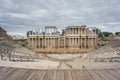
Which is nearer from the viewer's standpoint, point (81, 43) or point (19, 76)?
point (19, 76)

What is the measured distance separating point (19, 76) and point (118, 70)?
6.34m

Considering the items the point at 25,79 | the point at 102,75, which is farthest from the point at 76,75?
the point at 25,79

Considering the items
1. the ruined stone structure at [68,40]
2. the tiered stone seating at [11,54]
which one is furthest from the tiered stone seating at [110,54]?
the ruined stone structure at [68,40]

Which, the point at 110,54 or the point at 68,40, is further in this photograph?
the point at 68,40

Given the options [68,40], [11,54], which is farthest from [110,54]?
[68,40]

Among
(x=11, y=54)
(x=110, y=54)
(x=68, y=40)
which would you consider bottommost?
(x=110, y=54)

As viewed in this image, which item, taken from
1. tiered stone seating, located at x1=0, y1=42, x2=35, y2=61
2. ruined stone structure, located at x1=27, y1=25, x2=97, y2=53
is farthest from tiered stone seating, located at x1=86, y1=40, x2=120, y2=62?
ruined stone structure, located at x1=27, y1=25, x2=97, y2=53

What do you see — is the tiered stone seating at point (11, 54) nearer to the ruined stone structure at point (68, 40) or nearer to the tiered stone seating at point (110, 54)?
the tiered stone seating at point (110, 54)

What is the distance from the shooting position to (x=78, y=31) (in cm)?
4697

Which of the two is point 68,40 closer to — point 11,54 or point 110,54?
point 110,54

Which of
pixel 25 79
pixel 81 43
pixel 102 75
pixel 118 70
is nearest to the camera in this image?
pixel 25 79

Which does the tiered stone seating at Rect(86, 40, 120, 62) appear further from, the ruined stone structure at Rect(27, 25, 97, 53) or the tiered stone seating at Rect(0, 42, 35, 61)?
the ruined stone structure at Rect(27, 25, 97, 53)

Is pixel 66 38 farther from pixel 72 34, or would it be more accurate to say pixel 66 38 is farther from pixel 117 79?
pixel 117 79

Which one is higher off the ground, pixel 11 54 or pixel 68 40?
pixel 68 40
